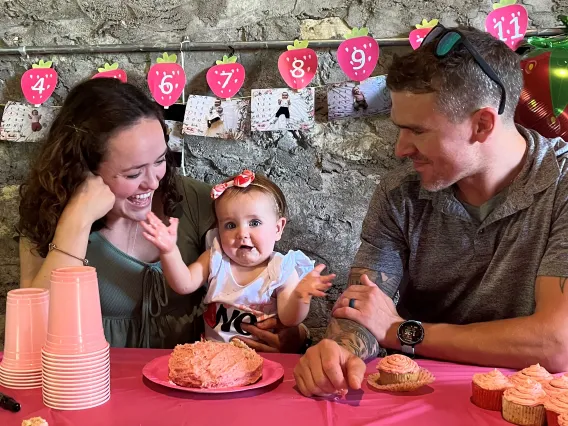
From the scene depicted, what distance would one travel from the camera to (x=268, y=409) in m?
1.33

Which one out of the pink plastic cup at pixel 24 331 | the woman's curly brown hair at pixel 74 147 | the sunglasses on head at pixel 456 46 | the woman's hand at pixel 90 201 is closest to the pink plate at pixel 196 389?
the pink plastic cup at pixel 24 331

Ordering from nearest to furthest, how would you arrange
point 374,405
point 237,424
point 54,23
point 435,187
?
1. point 237,424
2. point 374,405
3. point 435,187
4. point 54,23

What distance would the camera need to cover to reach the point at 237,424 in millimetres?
1255

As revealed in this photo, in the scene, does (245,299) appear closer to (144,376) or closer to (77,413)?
(144,376)

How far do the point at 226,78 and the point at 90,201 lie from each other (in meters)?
0.73

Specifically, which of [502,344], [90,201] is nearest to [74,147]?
[90,201]

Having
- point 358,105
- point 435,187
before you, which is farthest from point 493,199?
point 358,105

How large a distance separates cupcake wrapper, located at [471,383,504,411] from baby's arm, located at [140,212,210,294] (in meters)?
1.12

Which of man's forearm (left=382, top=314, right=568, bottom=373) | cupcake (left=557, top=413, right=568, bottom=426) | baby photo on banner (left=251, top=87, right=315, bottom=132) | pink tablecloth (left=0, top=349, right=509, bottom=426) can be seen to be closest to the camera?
cupcake (left=557, top=413, right=568, bottom=426)

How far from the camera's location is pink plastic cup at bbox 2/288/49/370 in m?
A: 1.45

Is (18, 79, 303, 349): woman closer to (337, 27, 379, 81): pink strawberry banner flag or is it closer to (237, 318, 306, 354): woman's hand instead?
(237, 318, 306, 354): woman's hand

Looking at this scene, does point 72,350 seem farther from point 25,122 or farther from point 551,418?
point 25,122

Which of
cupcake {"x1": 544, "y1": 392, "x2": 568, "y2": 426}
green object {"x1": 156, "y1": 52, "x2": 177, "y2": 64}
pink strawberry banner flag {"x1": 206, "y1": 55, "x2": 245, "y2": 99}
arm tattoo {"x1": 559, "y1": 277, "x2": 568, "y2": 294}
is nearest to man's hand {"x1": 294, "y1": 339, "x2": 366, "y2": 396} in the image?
cupcake {"x1": 544, "y1": 392, "x2": 568, "y2": 426}

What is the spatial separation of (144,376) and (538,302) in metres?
1.01
